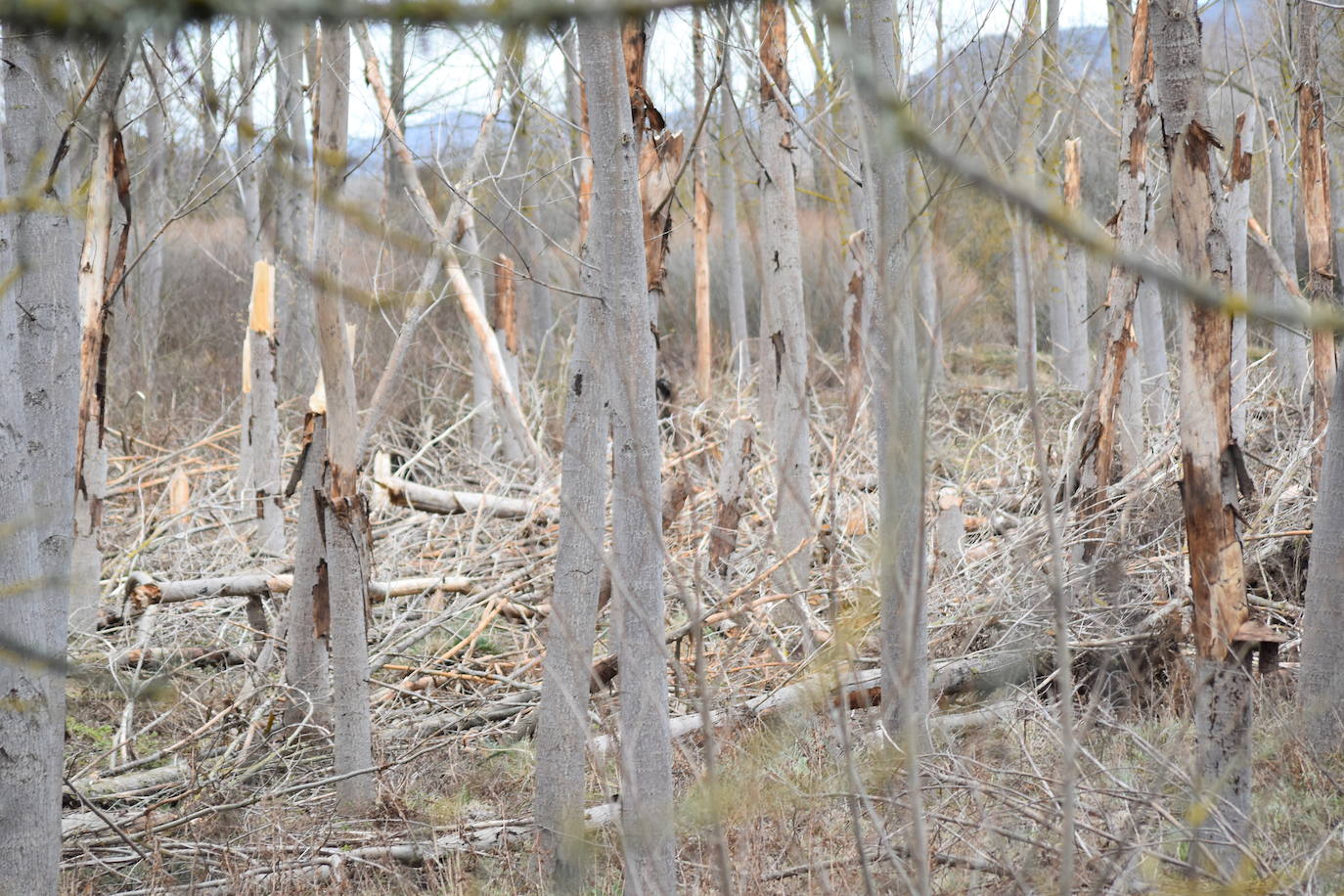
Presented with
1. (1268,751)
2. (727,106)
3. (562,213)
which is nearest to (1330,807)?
(1268,751)

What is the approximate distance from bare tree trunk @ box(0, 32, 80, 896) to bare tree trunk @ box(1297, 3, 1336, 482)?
563 cm

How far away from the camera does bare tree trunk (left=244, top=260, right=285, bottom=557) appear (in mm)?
7305

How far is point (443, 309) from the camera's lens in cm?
1427

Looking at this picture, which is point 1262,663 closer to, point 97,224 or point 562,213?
point 97,224

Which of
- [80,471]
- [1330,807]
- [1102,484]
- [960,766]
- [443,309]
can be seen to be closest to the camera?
[960,766]

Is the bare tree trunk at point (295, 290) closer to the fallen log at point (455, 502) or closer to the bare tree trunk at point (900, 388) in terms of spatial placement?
the fallen log at point (455, 502)

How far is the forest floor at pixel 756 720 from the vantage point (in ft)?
9.25

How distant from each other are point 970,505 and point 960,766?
174 inches

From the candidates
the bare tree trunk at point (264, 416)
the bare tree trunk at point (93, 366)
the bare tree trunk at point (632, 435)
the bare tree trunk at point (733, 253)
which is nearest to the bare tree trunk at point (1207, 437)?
the bare tree trunk at point (632, 435)

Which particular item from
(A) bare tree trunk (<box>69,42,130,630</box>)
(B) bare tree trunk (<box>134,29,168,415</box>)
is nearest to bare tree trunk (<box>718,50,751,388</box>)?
(B) bare tree trunk (<box>134,29,168,415</box>)

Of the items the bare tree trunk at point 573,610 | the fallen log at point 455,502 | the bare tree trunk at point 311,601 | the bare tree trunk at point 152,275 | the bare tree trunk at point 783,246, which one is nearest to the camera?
the bare tree trunk at point 573,610

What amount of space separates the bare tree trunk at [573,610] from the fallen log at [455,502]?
3.57m

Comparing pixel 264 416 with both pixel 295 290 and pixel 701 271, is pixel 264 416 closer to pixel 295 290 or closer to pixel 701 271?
pixel 295 290

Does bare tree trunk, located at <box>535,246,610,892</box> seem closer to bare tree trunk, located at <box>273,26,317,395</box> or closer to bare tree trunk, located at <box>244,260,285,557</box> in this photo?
bare tree trunk, located at <box>273,26,317,395</box>
